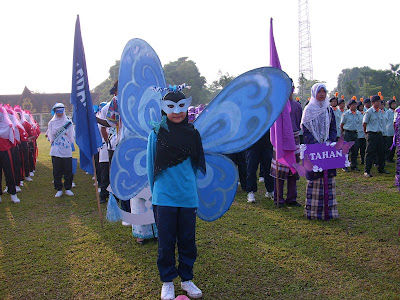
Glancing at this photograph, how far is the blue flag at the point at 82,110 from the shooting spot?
4637mm

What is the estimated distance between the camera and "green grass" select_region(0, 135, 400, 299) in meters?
3.19

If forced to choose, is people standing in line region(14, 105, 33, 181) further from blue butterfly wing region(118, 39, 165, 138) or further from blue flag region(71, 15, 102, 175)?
blue butterfly wing region(118, 39, 165, 138)

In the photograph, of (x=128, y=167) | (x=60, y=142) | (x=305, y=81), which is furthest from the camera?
(x=305, y=81)

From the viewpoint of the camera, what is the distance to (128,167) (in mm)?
3639

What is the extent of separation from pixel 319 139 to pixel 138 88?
2.84m

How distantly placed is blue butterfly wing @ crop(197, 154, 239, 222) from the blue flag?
84.8 inches

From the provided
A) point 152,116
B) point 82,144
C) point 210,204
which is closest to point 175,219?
point 210,204

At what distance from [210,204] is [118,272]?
1.29 m

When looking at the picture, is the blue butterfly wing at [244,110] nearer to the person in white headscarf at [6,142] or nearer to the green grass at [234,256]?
the green grass at [234,256]

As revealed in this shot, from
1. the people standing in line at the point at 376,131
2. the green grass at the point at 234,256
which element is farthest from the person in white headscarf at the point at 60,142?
the people standing in line at the point at 376,131

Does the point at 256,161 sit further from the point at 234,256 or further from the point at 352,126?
the point at 352,126

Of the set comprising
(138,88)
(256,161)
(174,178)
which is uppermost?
(138,88)

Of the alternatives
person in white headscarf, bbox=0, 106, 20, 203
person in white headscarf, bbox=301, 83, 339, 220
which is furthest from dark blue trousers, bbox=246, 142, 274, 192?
person in white headscarf, bbox=0, 106, 20, 203

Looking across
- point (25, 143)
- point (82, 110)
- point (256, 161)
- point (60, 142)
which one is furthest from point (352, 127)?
point (25, 143)
